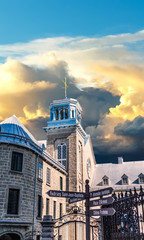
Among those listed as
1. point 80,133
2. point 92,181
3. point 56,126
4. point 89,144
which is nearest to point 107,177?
point 92,181

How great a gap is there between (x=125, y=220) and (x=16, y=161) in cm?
1369

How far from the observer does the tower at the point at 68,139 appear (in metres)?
35.4

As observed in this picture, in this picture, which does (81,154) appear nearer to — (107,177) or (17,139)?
(107,177)

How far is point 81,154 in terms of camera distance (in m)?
39.6

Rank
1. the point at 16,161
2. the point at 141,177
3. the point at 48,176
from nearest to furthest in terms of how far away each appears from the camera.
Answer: the point at 16,161
the point at 48,176
the point at 141,177

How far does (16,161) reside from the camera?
21.5m

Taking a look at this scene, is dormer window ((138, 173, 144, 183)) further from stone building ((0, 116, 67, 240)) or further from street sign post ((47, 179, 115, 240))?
street sign post ((47, 179, 115, 240))

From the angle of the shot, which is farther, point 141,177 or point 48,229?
point 141,177

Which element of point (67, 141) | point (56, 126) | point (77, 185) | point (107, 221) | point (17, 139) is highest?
point (56, 126)

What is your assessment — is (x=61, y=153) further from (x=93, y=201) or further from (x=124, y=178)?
(x=93, y=201)

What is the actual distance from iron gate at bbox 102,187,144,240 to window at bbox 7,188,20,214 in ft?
36.3

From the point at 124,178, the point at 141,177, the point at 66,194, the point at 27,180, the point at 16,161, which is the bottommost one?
the point at 66,194

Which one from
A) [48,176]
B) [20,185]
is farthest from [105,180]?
[20,185]

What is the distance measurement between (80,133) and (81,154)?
339cm
